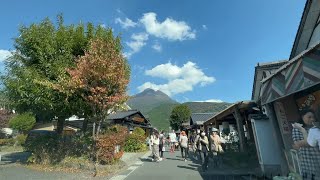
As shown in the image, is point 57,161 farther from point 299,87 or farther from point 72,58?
point 299,87

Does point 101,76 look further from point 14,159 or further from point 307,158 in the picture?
point 14,159

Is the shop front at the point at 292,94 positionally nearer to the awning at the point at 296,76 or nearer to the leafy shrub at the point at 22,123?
the awning at the point at 296,76

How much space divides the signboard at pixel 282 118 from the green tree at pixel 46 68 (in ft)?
34.0

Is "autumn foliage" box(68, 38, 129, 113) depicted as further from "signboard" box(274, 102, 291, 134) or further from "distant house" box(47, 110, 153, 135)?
"distant house" box(47, 110, 153, 135)

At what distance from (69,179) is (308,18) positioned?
1161 centimetres

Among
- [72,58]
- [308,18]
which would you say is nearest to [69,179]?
[72,58]

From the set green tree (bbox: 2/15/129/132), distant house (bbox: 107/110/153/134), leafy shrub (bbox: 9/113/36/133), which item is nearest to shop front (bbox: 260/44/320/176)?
green tree (bbox: 2/15/129/132)

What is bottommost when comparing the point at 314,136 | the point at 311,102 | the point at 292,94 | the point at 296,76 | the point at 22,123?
the point at 314,136

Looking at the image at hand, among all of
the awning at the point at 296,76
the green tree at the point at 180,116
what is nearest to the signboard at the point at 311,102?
the awning at the point at 296,76

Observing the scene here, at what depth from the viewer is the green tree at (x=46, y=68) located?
53.1 ft

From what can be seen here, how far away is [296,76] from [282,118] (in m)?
3.20

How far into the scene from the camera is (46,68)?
16.8 m

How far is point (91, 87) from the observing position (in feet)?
46.1

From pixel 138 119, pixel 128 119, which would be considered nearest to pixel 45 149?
pixel 128 119
